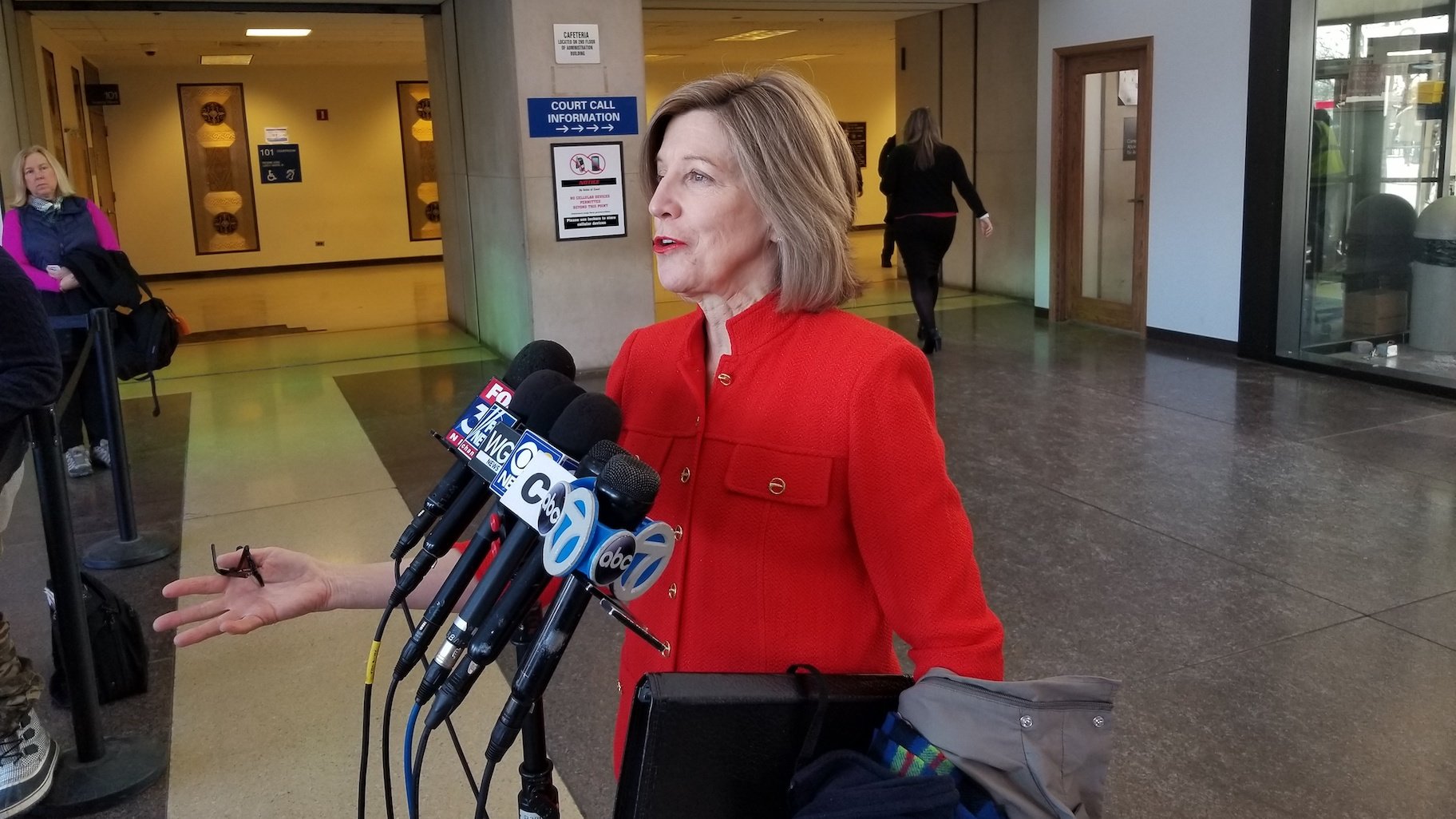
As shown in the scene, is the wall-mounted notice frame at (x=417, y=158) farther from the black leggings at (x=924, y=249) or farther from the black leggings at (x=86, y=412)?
the black leggings at (x=86, y=412)

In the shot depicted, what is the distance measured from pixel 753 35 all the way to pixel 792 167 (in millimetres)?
14176

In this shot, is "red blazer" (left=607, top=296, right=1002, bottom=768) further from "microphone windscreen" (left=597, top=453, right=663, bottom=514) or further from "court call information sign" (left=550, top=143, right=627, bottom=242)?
"court call information sign" (left=550, top=143, right=627, bottom=242)

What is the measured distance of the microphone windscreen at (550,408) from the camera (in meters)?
1.11

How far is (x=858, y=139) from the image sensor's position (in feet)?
67.1

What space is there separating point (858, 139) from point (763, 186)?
19.7 metres

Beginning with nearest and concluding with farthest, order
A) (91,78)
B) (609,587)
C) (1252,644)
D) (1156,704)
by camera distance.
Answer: (609,587), (1156,704), (1252,644), (91,78)

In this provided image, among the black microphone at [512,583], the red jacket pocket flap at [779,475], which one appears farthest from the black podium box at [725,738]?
the red jacket pocket flap at [779,475]

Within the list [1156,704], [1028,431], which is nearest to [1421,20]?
[1028,431]

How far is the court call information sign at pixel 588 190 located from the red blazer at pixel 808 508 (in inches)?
280

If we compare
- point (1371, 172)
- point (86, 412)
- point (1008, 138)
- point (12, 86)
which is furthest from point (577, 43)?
point (1371, 172)

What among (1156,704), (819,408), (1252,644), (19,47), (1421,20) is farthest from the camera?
(19,47)

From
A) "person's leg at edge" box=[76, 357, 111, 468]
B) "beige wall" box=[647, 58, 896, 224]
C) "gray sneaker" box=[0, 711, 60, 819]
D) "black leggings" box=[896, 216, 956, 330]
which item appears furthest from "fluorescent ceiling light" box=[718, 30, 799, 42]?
"gray sneaker" box=[0, 711, 60, 819]

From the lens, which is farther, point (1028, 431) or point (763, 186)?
point (1028, 431)

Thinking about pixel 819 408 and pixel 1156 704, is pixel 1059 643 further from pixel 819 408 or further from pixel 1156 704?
pixel 819 408
